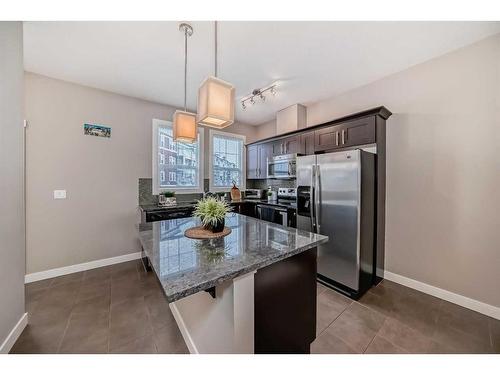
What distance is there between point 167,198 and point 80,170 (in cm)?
125

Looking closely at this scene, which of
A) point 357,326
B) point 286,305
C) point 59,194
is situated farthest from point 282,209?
point 59,194

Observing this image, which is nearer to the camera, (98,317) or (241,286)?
(241,286)

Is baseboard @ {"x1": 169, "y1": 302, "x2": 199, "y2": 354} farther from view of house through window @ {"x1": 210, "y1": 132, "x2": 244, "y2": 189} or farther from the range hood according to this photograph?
the range hood

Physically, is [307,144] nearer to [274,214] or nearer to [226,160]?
[274,214]

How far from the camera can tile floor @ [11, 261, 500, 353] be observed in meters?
1.54

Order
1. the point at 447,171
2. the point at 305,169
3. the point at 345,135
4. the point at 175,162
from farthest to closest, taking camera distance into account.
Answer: the point at 175,162 < the point at 305,169 < the point at 345,135 < the point at 447,171

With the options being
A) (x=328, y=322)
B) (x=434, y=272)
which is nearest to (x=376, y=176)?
(x=434, y=272)

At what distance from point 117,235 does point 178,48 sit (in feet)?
9.33

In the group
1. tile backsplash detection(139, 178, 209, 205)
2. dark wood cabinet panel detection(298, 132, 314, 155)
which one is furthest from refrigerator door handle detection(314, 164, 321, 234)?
tile backsplash detection(139, 178, 209, 205)

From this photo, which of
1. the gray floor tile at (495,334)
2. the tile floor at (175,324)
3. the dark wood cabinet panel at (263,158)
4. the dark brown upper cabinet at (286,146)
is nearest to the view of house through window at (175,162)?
the dark wood cabinet panel at (263,158)

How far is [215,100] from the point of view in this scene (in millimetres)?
1319

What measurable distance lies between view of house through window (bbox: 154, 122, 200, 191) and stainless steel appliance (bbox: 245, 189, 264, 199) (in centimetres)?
127
